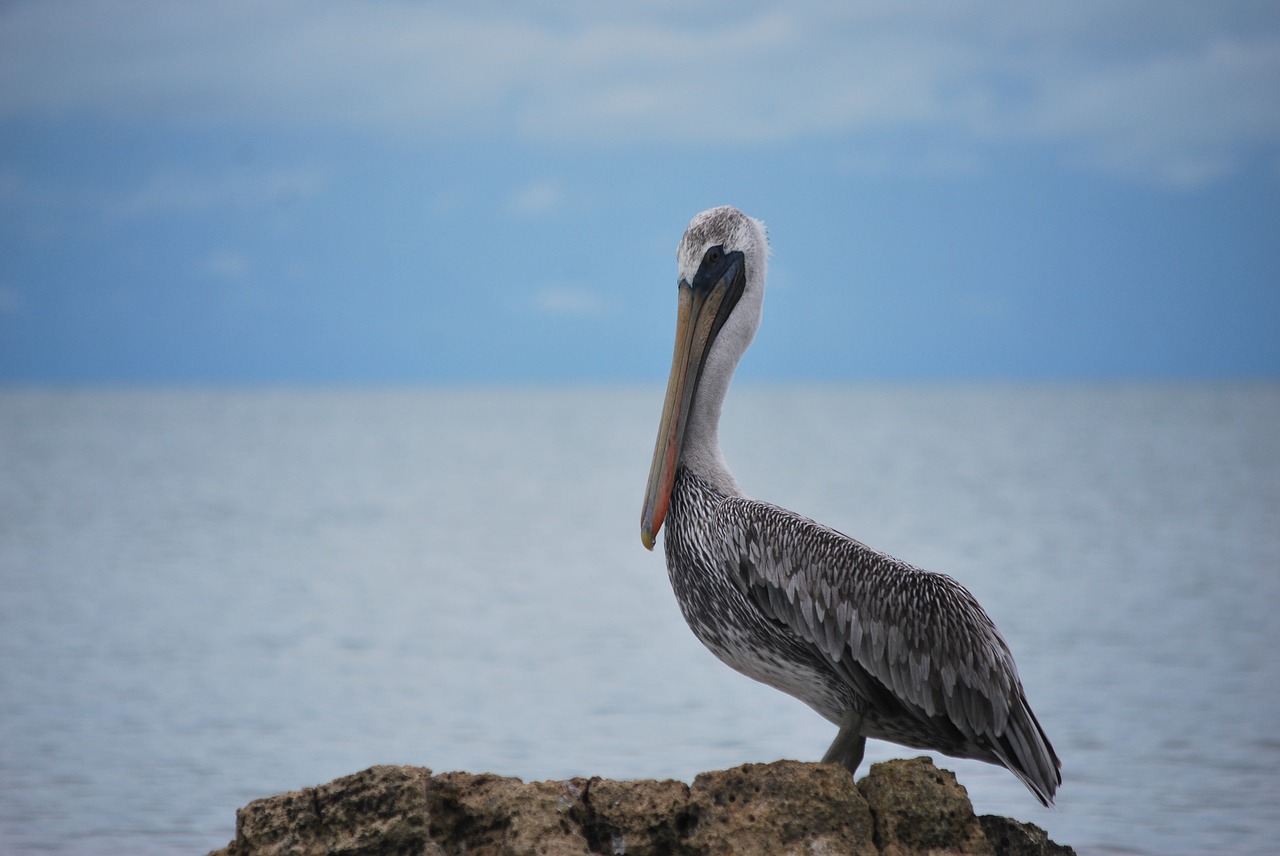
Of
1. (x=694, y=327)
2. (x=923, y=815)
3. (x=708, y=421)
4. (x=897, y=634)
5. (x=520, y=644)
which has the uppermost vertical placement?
(x=520, y=644)

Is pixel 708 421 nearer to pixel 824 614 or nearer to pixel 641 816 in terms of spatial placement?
pixel 824 614

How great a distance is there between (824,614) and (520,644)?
7945 mm

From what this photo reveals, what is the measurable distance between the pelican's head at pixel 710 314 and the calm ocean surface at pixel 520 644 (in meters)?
3.38

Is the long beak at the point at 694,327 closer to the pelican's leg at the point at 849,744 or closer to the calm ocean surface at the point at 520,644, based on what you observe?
the pelican's leg at the point at 849,744

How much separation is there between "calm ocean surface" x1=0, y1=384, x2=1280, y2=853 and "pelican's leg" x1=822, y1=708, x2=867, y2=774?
116 inches

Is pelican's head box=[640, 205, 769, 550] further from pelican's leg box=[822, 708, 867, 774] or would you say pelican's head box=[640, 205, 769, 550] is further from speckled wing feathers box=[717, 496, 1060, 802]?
pelican's leg box=[822, 708, 867, 774]

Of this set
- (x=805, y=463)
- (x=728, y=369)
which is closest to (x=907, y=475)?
(x=805, y=463)

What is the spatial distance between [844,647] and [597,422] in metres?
70.5

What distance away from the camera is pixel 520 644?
38.2 ft

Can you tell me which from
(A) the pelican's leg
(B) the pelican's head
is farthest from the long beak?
(A) the pelican's leg

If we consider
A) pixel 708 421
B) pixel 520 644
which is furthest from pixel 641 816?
pixel 520 644

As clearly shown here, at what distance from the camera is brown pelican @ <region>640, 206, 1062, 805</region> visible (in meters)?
3.93

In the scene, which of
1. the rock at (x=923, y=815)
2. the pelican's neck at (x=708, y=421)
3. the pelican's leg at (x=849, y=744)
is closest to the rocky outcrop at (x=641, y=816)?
the rock at (x=923, y=815)

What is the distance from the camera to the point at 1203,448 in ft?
138
